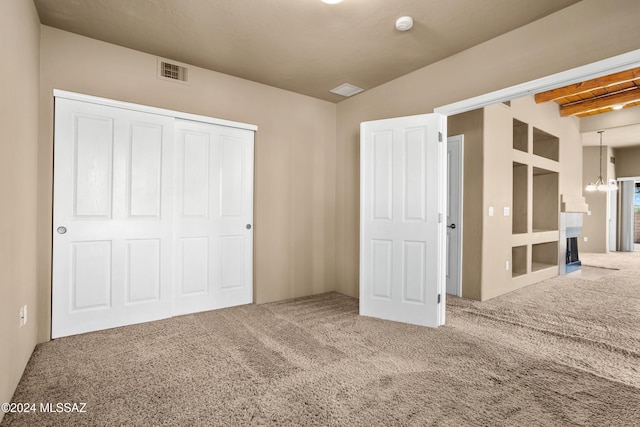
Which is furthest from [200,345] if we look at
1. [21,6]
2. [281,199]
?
[21,6]

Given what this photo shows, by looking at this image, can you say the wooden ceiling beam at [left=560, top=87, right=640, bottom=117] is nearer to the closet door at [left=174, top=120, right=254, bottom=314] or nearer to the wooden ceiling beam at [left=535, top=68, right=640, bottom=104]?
the wooden ceiling beam at [left=535, top=68, right=640, bottom=104]

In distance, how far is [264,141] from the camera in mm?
4098

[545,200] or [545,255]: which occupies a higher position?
[545,200]

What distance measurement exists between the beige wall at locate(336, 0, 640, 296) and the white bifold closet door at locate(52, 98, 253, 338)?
135 cm

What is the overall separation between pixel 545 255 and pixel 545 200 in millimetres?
1050

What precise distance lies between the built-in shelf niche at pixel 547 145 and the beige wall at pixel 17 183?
7.00 metres

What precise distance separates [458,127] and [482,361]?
318cm

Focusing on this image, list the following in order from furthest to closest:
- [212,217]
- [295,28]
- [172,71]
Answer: [212,217] → [172,71] → [295,28]

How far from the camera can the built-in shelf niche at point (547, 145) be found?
6.17 meters

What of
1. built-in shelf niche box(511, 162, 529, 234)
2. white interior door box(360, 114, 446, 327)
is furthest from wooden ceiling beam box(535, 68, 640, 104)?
white interior door box(360, 114, 446, 327)

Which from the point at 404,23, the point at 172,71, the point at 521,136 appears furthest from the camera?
the point at 521,136

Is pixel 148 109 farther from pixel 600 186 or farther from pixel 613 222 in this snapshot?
pixel 613 222

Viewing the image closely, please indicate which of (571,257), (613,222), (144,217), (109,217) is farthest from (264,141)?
(613,222)

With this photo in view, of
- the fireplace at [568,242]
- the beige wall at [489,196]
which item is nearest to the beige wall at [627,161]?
the fireplace at [568,242]
